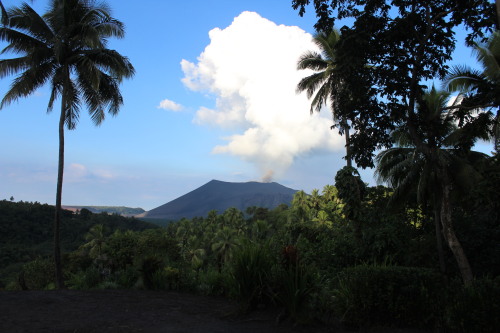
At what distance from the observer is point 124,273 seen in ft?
41.6

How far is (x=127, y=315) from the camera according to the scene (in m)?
7.35

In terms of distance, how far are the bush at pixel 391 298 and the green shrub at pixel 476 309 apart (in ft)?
1.62

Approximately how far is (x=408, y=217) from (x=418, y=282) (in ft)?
58.6

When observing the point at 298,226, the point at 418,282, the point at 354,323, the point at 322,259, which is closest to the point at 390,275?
the point at 418,282

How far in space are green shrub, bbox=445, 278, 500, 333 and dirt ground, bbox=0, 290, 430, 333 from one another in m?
0.72

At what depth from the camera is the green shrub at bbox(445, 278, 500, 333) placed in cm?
530

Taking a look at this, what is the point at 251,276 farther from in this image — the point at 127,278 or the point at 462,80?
the point at 462,80

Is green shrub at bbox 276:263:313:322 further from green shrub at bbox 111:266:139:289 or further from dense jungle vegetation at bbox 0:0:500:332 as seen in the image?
green shrub at bbox 111:266:139:289

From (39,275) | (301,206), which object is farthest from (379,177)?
(39,275)

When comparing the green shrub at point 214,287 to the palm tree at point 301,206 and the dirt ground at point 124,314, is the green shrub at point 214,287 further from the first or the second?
the palm tree at point 301,206

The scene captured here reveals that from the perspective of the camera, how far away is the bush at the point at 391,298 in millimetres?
6215

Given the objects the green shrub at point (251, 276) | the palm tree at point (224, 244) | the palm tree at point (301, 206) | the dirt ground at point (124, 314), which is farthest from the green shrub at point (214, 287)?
the palm tree at point (224, 244)

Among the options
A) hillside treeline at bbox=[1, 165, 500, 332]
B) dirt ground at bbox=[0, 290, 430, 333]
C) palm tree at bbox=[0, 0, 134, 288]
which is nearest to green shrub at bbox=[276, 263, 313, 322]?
hillside treeline at bbox=[1, 165, 500, 332]

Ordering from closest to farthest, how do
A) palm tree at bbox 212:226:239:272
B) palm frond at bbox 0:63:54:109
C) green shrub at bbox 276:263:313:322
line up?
green shrub at bbox 276:263:313:322, palm frond at bbox 0:63:54:109, palm tree at bbox 212:226:239:272
